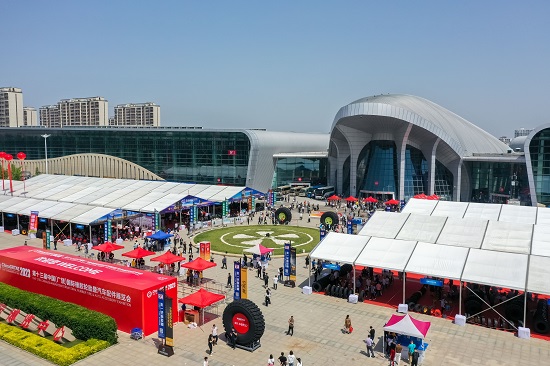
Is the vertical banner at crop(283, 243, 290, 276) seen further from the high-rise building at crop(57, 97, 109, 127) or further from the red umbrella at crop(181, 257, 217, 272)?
the high-rise building at crop(57, 97, 109, 127)

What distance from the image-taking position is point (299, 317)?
2316 centimetres

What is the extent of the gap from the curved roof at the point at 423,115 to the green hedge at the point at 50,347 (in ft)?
162

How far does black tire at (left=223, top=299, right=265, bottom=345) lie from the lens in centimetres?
1903

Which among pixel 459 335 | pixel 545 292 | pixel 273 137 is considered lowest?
pixel 459 335

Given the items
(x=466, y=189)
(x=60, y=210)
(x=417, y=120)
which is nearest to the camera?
(x=60, y=210)

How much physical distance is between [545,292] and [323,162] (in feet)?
219

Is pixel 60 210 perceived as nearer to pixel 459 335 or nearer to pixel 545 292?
pixel 459 335

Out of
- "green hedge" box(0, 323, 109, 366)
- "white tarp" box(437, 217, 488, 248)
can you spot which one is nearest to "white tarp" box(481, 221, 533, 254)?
"white tarp" box(437, 217, 488, 248)

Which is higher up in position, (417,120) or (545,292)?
(417,120)

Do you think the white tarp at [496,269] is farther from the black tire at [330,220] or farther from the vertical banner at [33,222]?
the vertical banner at [33,222]

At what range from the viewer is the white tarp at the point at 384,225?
29.8 meters

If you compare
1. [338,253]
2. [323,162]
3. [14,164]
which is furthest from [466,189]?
[14,164]

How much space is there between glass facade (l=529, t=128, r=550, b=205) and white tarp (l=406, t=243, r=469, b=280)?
34592 millimetres

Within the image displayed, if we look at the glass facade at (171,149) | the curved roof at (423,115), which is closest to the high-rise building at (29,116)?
the glass facade at (171,149)
